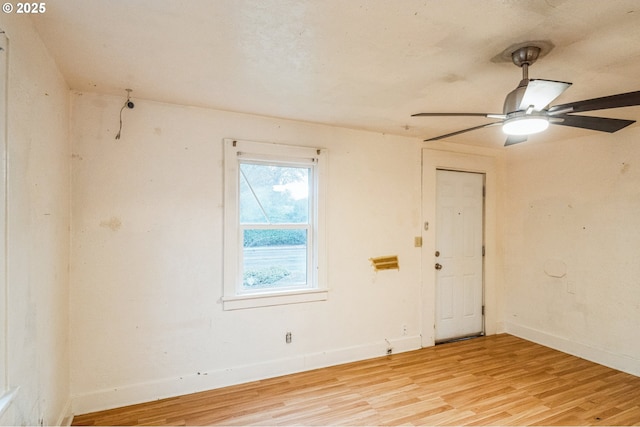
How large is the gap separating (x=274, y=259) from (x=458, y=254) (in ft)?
7.82

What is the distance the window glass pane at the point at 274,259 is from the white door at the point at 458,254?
174 cm

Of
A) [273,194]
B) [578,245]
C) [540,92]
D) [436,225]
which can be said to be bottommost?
[578,245]

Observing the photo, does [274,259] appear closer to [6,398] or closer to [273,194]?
[273,194]

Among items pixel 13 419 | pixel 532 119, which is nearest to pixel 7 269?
pixel 13 419

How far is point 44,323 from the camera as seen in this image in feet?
6.04

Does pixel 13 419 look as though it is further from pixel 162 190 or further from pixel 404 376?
pixel 404 376

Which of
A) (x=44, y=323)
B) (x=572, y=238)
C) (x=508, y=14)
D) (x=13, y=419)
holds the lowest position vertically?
(x=13, y=419)

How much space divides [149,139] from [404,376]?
3.08 m

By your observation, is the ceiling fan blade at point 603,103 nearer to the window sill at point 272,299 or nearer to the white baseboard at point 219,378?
the window sill at point 272,299

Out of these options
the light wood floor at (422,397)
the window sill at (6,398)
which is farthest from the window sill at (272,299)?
the window sill at (6,398)

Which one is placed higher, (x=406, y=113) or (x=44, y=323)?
(x=406, y=113)

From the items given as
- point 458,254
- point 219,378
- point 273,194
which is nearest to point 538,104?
point 273,194

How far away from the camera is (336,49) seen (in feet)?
5.92

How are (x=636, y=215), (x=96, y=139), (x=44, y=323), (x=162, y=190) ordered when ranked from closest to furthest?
(x=44, y=323) < (x=96, y=139) < (x=162, y=190) < (x=636, y=215)
